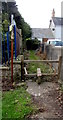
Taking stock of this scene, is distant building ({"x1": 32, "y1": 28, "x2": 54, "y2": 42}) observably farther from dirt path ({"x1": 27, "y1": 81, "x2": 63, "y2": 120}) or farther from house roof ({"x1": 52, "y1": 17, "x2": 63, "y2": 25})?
dirt path ({"x1": 27, "y1": 81, "x2": 63, "y2": 120})

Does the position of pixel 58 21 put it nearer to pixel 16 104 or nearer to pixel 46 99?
pixel 46 99

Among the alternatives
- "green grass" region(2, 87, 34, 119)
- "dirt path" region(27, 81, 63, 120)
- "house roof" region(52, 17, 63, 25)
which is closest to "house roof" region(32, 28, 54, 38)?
"house roof" region(52, 17, 63, 25)

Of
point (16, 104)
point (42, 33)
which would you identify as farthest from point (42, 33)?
point (16, 104)

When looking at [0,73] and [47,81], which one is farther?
[0,73]

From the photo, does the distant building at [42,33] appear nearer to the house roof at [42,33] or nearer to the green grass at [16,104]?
the house roof at [42,33]

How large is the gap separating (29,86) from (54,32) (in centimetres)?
3106

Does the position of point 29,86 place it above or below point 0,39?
below

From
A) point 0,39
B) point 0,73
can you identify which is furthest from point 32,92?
point 0,39

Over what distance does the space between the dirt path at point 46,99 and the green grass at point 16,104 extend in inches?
6.9

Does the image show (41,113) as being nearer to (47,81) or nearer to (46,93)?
(46,93)

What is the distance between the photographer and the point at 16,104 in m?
3.23

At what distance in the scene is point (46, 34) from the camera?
3503cm

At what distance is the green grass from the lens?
2837 mm

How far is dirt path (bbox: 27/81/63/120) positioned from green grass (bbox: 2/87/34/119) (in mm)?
176
